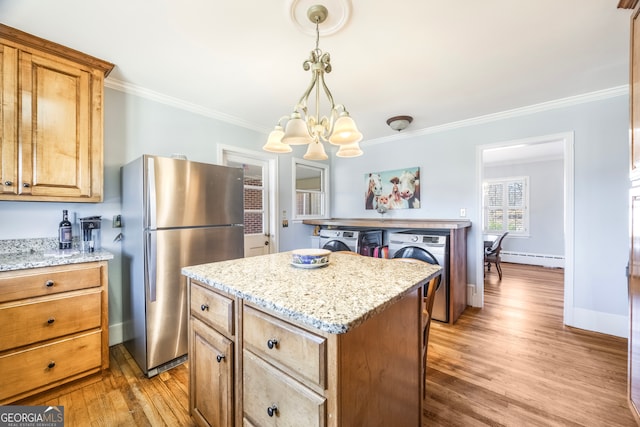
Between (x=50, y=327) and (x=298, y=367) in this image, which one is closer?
(x=298, y=367)

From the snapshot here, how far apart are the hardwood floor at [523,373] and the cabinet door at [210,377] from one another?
1.17 metres

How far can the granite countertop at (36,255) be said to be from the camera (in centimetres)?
161

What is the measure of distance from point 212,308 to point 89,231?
165cm

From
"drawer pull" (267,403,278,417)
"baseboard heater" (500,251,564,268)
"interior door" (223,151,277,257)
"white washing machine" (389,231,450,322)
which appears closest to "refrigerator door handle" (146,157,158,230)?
"interior door" (223,151,277,257)

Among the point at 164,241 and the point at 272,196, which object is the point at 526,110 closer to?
the point at 272,196

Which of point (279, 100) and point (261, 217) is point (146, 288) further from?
point (279, 100)

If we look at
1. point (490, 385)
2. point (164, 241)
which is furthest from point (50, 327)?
point (490, 385)

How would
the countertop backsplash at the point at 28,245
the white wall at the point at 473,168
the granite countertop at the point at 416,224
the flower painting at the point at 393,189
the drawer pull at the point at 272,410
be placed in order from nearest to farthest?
the drawer pull at the point at 272,410 < the countertop backsplash at the point at 28,245 < the white wall at the point at 473,168 < the granite countertop at the point at 416,224 < the flower painting at the point at 393,189

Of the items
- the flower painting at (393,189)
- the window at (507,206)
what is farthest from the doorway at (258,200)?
the window at (507,206)

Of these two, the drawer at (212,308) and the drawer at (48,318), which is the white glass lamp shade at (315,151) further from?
the drawer at (48,318)

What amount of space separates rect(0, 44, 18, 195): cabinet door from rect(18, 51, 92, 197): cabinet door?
0.10 ft

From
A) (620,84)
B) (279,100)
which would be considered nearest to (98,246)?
(279,100)

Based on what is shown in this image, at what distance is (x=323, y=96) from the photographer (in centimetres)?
269

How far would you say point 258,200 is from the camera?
11.8 feet
